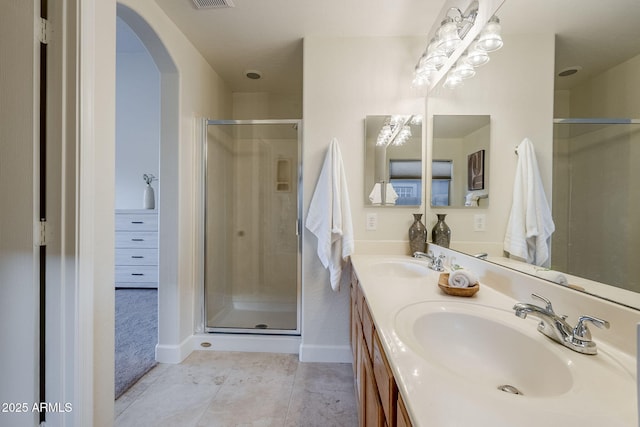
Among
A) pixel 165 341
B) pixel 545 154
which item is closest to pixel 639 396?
pixel 545 154

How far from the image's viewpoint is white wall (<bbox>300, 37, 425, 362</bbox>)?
1904 millimetres

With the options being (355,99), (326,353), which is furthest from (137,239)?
(355,99)

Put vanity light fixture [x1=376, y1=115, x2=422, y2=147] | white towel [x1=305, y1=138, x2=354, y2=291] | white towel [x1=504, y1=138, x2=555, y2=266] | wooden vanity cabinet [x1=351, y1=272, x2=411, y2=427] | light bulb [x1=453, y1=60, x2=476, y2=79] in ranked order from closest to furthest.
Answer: wooden vanity cabinet [x1=351, y1=272, x2=411, y2=427], white towel [x1=504, y1=138, x2=555, y2=266], light bulb [x1=453, y1=60, x2=476, y2=79], white towel [x1=305, y1=138, x2=354, y2=291], vanity light fixture [x1=376, y1=115, x2=422, y2=147]

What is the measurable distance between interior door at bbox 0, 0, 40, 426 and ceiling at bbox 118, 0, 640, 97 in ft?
3.10

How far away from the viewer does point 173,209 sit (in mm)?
1896

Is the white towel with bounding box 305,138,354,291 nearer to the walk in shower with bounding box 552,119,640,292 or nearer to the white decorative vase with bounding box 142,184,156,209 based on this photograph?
the walk in shower with bounding box 552,119,640,292

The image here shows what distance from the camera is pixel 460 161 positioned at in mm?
1522

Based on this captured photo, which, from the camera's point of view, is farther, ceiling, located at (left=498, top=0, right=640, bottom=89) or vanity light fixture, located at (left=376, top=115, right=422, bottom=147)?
vanity light fixture, located at (left=376, top=115, right=422, bottom=147)

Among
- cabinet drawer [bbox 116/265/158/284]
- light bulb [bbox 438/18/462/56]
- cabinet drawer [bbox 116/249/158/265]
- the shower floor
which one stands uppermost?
light bulb [bbox 438/18/462/56]

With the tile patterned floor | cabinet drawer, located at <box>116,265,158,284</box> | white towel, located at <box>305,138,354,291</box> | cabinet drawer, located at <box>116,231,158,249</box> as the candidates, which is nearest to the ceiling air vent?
white towel, located at <box>305,138,354,291</box>

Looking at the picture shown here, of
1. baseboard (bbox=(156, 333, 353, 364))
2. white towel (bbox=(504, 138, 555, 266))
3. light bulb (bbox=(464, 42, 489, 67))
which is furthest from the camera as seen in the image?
baseboard (bbox=(156, 333, 353, 364))

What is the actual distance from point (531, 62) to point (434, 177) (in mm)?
865

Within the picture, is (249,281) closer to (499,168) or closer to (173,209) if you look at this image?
(173,209)

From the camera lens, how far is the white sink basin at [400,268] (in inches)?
61.1
